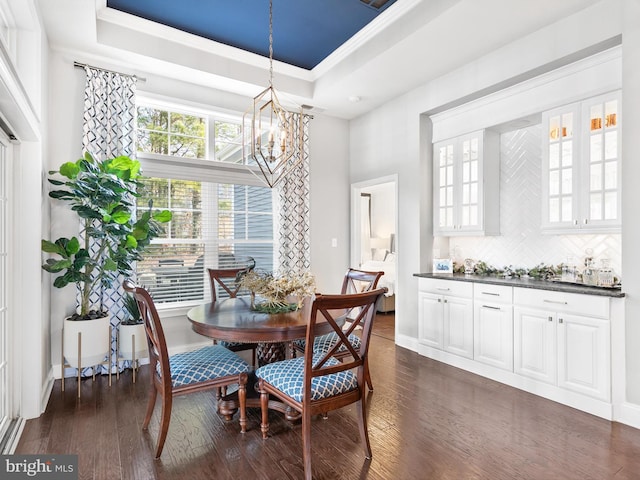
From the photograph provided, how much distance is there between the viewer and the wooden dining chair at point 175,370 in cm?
222

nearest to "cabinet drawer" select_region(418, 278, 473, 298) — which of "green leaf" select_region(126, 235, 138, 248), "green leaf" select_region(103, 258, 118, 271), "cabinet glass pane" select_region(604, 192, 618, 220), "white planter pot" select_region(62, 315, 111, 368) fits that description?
"cabinet glass pane" select_region(604, 192, 618, 220)

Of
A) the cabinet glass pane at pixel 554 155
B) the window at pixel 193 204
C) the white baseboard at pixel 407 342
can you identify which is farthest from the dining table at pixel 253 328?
the cabinet glass pane at pixel 554 155

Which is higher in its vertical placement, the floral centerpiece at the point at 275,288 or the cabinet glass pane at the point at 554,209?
the cabinet glass pane at the point at 554,209

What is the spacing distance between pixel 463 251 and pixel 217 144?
3.30m

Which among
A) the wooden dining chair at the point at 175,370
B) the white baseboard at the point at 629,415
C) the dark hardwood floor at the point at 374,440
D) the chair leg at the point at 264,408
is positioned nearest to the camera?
the dark hardwood floor at the point at 374,440

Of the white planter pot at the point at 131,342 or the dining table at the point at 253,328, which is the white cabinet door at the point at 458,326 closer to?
the dining table at the point at 253,328

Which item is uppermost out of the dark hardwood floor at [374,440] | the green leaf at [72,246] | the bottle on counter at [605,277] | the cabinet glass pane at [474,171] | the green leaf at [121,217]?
the cabinet glass pane at [474,171]

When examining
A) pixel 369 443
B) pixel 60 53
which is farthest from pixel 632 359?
pixel 60 53

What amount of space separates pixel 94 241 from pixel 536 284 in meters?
4.14

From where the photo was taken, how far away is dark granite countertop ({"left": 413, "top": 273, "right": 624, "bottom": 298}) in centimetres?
281

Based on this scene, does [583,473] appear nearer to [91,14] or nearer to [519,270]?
[519,270]

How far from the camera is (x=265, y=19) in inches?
142

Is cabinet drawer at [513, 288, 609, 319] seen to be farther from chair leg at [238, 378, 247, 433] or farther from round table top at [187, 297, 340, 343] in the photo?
chair leg at [238, 378, 247, 433]

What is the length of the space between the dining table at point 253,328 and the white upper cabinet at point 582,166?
2.25m
